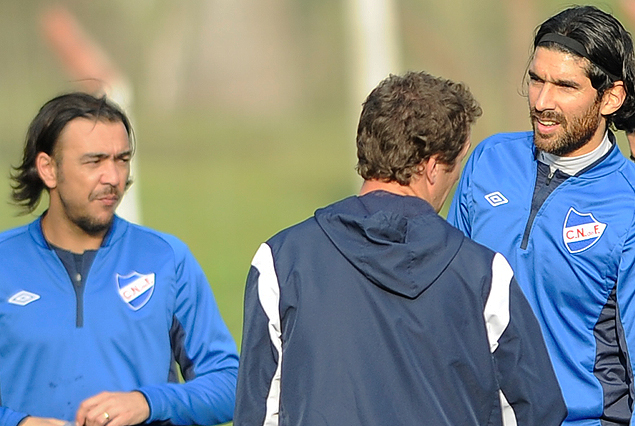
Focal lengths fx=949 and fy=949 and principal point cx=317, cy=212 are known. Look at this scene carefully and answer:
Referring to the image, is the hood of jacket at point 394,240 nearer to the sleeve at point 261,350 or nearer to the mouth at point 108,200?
the sleeve at point 261,350

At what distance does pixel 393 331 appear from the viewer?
218 cm

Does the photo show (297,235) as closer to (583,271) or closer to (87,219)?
(87,219)

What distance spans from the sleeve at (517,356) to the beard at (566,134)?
3.21 feet

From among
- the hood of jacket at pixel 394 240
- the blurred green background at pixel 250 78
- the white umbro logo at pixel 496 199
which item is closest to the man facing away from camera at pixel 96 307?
the hood of jacket at pixel 394 240

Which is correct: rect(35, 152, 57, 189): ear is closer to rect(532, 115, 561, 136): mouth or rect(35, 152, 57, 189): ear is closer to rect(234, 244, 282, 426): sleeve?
rect(234, 244, 282, 426): sleeve

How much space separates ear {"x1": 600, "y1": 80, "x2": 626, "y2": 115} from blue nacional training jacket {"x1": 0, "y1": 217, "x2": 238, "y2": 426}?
147 cm

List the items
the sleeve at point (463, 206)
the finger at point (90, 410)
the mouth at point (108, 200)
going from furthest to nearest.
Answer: the sleeve at point (463, 206), the mouth at point (108, 200), the finger at point (90, 410)

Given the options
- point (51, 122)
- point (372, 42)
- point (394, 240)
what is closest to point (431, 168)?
point (394, 240)

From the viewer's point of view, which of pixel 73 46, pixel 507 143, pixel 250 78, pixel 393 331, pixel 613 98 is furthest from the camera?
pixel 250 78

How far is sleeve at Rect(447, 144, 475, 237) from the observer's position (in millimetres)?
3289

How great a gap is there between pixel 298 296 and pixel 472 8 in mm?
12389

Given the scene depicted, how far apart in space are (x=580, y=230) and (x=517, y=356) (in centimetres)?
97

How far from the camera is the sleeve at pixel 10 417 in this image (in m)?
2.72

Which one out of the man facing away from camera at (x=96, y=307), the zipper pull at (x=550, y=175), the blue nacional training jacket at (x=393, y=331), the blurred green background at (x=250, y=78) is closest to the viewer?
the blue nacional training jacket at (x=393, y=331)
